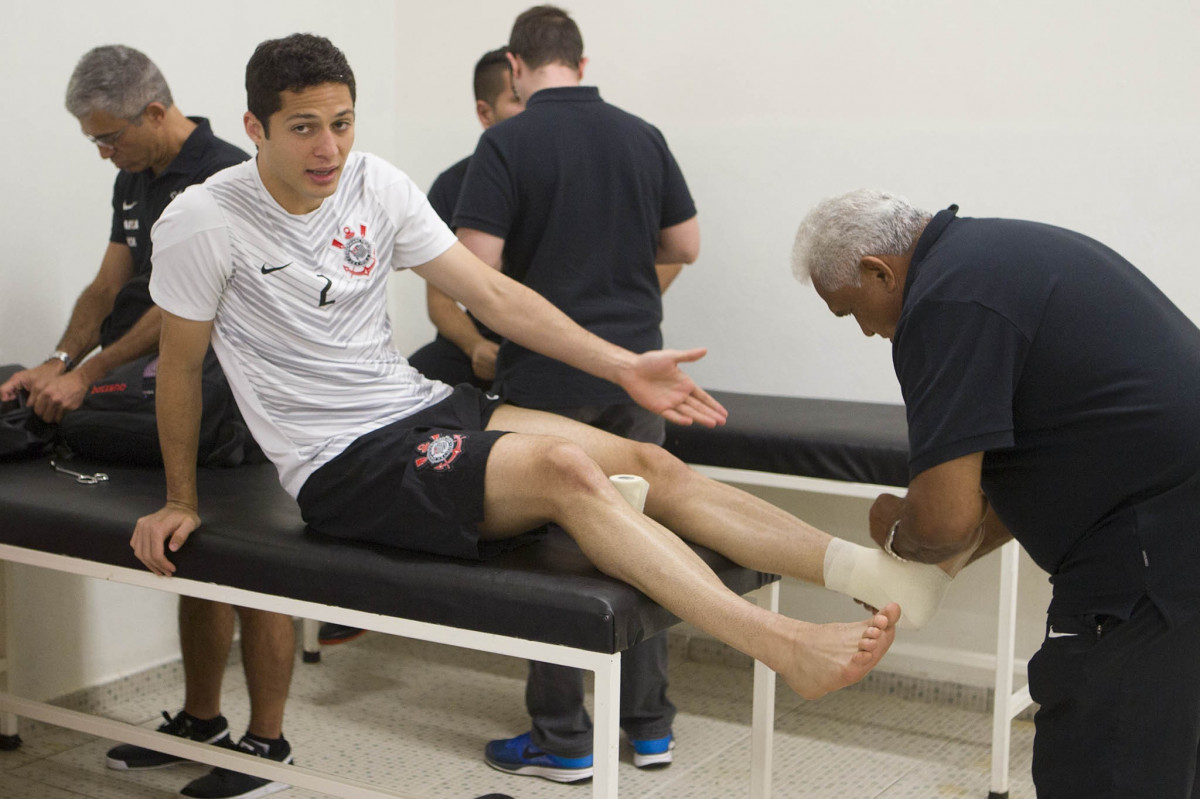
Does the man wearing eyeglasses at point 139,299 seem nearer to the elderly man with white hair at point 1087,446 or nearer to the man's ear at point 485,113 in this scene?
the man's ear at point 485,113

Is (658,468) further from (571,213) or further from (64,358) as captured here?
(64,358)

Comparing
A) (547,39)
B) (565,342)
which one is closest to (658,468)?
(565,342)

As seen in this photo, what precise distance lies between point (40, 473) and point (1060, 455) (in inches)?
76.8

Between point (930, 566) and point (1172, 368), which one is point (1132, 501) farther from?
point (930, 566)

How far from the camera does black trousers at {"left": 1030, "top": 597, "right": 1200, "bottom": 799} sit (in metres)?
1.53

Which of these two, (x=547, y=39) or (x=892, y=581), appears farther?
(x=547, y=39)

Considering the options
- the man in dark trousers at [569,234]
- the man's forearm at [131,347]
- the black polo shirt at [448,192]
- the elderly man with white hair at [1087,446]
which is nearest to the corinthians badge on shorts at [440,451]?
the man in dark trousers at [569,234]

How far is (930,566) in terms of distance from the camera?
75.0 inches

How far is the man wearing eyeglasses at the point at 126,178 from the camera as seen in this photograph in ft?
8.26

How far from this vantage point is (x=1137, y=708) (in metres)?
1.54

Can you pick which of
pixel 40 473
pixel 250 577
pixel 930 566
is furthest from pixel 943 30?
pixel 40 473

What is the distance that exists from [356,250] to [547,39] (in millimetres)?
727

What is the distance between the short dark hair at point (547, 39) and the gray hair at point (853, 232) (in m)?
1.05

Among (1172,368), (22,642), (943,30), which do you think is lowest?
(22,642)
